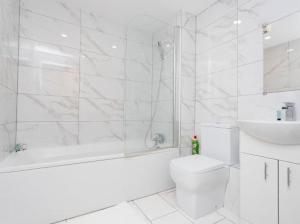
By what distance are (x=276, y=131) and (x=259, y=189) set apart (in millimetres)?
469

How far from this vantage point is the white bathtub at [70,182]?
3.95ft

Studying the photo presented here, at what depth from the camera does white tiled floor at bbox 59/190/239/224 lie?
1.40 m

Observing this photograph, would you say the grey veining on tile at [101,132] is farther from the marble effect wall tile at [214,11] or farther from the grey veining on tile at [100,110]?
the marble effect wall tile at [214,11]

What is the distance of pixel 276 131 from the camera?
1.00 meters

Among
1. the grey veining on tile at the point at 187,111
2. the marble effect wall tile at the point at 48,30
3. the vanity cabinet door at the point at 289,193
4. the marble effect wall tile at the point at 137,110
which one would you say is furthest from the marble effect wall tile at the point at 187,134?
the marble effect wall tile at the point at 48,30

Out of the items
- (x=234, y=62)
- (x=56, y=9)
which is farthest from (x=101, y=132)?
(x=234, y=62)

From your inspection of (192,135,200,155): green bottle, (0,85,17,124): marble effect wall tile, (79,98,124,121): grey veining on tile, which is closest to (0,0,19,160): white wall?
(0,85,17,124): marble effect wall tile

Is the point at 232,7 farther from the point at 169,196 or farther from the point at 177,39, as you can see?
the point at 169,196

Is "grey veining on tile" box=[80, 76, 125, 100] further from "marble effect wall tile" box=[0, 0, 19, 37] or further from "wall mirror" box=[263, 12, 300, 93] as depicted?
"wall mirror" box=[263, 12, 300, 93]

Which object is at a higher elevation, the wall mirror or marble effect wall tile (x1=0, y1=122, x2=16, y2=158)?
the wall mirror

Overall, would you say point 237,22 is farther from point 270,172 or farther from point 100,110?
point 100,110

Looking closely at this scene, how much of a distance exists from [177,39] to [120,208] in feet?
6.61

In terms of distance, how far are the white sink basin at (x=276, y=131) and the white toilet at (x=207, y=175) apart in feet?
1.55

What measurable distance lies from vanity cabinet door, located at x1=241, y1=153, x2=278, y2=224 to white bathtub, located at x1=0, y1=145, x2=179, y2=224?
0.86m
